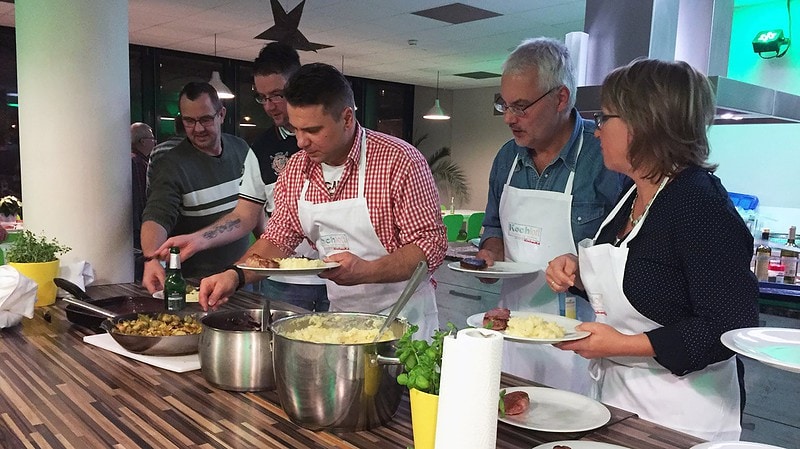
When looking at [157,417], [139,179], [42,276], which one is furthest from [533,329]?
[139,179]

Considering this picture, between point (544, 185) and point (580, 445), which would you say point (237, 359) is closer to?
point (580, 445)

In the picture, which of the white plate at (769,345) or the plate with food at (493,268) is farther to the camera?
the plate with food at (493,268)

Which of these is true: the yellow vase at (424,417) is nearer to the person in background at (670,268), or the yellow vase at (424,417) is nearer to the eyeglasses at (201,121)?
the person in background at (670,268)

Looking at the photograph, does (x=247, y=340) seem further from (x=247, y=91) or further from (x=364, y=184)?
(x=247, y=91)

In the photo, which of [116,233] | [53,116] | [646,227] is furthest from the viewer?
[116,233]

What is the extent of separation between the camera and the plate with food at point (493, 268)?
208 centimetres

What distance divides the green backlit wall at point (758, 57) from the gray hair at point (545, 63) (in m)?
4.68

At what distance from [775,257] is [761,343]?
2.37 meters

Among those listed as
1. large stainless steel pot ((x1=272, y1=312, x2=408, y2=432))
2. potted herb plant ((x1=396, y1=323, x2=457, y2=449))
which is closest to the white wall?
large stainless steel pot ((x1=272, y1=312, x2=408, y2=432))

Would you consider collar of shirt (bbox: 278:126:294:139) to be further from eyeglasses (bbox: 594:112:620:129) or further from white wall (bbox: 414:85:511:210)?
white wall (bbox: 414:85:511:210)

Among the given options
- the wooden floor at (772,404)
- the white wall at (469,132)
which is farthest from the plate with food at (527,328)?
the white wall at (469,132)

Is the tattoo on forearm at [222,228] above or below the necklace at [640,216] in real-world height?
below

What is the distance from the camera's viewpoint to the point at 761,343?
1.24 metres

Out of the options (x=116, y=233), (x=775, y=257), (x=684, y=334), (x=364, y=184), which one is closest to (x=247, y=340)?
(x=364, y=184)
